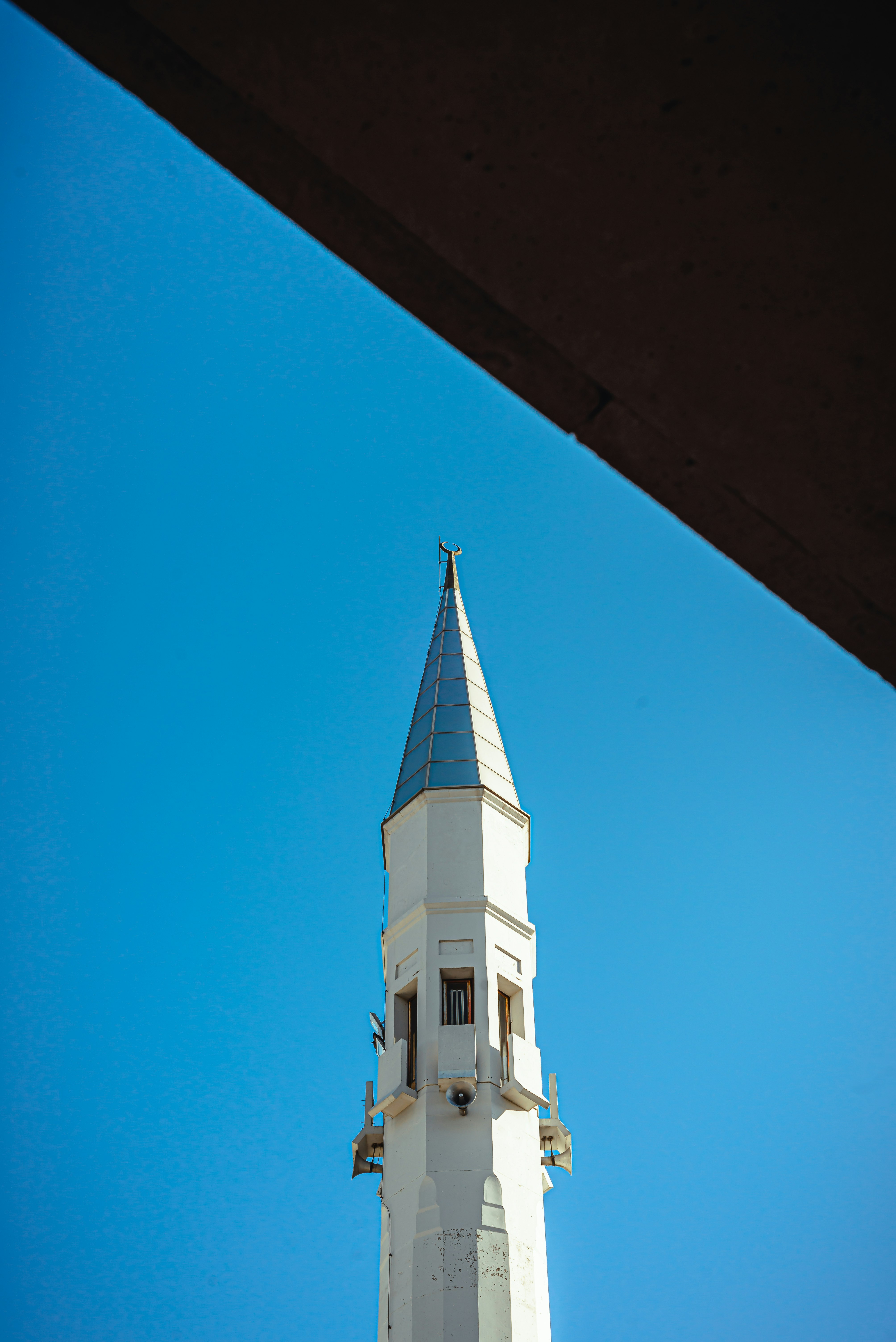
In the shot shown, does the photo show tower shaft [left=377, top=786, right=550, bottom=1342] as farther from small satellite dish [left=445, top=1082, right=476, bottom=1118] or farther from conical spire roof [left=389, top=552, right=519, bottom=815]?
conical spire roof [left=389, top=552, right=519, bottom=815]

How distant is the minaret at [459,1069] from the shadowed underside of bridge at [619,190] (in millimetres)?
14425

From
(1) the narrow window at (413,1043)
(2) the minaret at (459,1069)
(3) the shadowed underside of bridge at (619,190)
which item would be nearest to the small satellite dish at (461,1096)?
(2) the minaret at (459,1069)

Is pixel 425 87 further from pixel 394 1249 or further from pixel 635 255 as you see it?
pixel 394 1249

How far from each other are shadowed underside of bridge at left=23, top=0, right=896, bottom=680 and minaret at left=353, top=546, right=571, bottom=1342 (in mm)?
14425

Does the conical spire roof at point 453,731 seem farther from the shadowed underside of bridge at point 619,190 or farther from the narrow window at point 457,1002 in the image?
the shadowed underside of bridge at point 619,190

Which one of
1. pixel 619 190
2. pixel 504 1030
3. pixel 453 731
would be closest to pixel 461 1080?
pixel 504 1030

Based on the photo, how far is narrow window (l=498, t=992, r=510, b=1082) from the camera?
56.3 feet

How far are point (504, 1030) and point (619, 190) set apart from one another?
16956mm

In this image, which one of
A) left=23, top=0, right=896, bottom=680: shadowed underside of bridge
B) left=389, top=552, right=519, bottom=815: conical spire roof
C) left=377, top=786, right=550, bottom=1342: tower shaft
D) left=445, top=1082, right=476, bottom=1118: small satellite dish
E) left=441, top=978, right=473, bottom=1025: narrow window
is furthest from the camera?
left=389, top=552, right=519, bottom=815: conical spire roof

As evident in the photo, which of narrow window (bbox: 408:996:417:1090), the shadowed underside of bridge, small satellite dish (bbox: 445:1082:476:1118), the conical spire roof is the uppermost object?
the conical spire roof

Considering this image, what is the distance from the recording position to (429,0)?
2.62 m

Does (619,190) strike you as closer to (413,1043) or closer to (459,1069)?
(459,1069)

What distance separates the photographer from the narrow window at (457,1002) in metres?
17.6

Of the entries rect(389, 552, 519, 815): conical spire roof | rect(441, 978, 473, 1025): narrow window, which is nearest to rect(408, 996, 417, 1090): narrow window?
rect(441, 978, 473, 1025): narrow window
